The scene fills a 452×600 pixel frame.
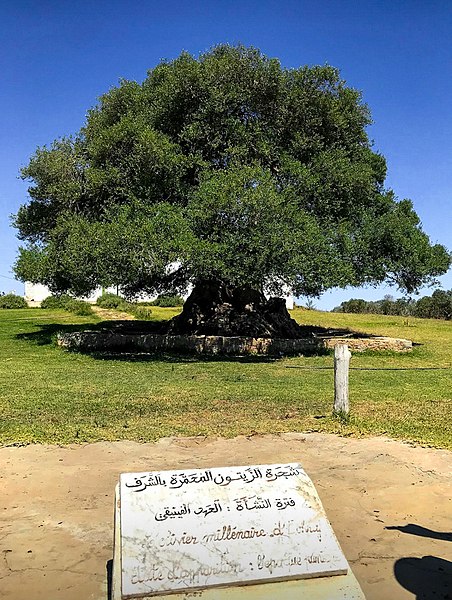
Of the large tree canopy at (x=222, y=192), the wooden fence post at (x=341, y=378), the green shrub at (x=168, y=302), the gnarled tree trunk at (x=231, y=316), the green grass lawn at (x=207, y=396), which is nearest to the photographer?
the green grass lawn at (x=207, y=396)

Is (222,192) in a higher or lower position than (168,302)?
higher

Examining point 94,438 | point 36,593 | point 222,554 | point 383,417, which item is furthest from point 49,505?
point 383,417

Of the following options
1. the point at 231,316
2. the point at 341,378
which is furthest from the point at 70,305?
the point at 341,378

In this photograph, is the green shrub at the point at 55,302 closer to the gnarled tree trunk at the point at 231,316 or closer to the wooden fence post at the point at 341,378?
the gnarled tree trunk at the point at 231,316

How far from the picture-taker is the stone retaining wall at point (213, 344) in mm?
18281

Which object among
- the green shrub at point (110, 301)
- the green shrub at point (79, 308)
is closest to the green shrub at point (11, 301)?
the green shrub at point (110, 301)

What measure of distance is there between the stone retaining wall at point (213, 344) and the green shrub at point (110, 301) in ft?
44.3

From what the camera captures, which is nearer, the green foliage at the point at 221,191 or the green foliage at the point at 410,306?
the green foliage at the point at 221,191

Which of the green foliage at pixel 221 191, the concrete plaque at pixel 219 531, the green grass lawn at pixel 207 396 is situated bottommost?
the green grass lawn at pixel 207 396

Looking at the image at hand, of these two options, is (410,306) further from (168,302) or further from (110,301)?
(110,301)

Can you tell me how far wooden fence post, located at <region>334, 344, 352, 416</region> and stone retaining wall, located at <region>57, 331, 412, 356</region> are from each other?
9306 millimetres

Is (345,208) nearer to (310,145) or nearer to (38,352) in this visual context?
(310,145)

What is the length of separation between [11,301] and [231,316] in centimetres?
1938

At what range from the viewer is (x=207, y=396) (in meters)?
10.6
